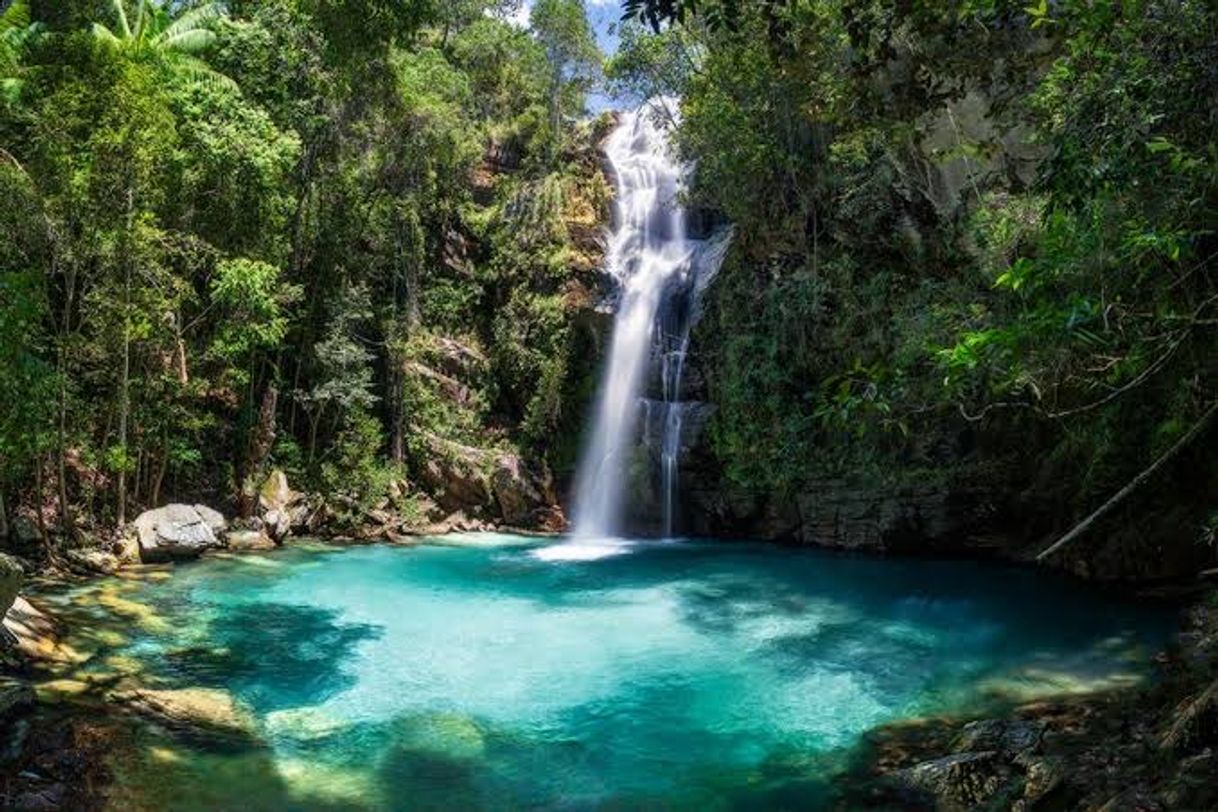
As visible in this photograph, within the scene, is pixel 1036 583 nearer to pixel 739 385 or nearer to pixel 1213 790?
pixel 739 385

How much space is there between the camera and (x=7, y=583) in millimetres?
7812

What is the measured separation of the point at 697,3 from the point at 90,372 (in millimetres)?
15128

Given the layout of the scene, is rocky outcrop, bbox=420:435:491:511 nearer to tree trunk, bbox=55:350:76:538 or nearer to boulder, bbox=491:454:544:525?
boulder, bbox=491:454:544:525

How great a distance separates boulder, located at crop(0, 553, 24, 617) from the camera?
25.3ft

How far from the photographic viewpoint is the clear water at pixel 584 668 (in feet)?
21.9

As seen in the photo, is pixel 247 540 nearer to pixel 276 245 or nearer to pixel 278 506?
pixel 278 506

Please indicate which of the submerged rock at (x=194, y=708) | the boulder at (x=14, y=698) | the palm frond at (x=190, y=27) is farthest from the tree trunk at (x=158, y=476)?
the boulder at (x=14, y=698)

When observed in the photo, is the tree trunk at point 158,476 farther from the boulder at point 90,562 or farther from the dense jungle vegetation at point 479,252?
the boulder at point 90,562

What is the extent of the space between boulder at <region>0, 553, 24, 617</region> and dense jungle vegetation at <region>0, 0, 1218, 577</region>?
12.7 ft

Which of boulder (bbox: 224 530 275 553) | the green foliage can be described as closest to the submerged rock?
boulder (bbox: 224 530 275 553)

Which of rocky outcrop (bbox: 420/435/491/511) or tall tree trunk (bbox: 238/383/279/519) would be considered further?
rocky outcrop (bbox: 420/435/491/511)

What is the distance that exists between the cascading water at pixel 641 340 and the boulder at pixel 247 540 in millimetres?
5913

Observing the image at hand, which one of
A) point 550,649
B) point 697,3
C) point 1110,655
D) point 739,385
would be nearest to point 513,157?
point 739,385

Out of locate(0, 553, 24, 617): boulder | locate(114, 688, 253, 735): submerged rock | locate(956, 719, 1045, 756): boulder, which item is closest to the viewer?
locate(956, 719, 1045, 756): boulder
